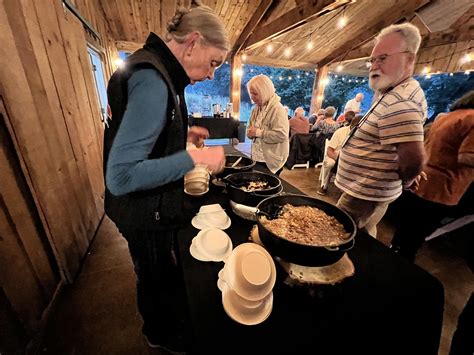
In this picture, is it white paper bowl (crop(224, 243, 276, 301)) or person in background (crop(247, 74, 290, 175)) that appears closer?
white paper bowl (crop(224, 243, 276, 301))

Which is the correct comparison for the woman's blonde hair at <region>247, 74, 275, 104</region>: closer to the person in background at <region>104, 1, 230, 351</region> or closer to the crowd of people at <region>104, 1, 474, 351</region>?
the crowd of people at <region>104, 1, 474, 351</region>

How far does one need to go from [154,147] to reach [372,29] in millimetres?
7223

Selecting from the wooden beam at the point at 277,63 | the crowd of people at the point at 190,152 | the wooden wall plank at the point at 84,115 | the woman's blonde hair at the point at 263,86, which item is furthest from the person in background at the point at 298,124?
the wooden wall plank at the point at 84,115

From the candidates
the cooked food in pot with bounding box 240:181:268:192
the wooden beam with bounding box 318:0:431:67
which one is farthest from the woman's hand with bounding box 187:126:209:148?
the wooden beam with bounding box 318:0:431:67

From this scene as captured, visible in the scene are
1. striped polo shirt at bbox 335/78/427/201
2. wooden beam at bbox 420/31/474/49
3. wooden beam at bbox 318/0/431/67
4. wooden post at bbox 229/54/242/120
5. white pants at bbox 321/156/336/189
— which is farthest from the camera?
wooden post at bbox 229/54/242/120

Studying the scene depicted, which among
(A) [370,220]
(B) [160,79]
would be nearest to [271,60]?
(A) [370,220]

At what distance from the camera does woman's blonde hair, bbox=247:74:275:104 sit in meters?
2.06

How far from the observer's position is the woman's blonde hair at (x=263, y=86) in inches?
81.1

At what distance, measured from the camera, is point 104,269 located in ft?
6.10

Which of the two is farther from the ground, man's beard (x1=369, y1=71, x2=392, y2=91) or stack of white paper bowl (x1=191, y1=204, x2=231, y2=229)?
man's beard (x1=369, y1=71, x2=392, y2=91)

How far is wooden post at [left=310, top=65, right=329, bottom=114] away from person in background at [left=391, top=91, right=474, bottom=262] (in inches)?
273

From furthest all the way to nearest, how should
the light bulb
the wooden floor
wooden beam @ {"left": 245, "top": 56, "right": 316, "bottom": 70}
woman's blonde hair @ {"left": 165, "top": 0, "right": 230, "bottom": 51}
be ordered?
wooden beam @ {"left": 245, "top": 56, "right": 316, "bottom": 70} → the light bulb → the wooden floor → woman's blonde hair @ {"left": 165, "top": 0, "right": 230, "bottom": 51}

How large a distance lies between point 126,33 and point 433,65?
26.8 ft

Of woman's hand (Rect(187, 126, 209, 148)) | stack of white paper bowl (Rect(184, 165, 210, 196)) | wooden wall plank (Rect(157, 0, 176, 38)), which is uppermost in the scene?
wooden wall plank (Rect(157, 0, 176, 38))
